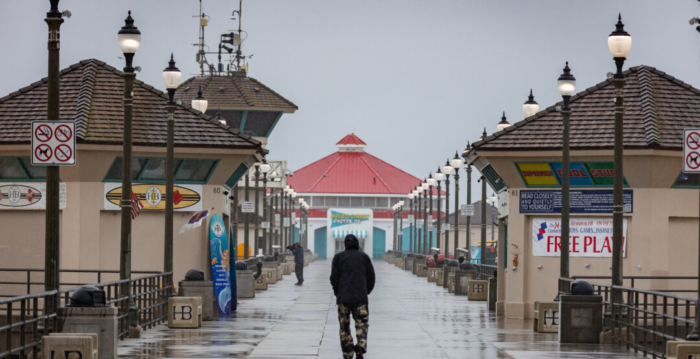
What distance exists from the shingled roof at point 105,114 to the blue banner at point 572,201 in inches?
300

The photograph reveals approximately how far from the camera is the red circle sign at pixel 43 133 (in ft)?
50.0

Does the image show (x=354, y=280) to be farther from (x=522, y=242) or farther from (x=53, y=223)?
(x=522, y=242)

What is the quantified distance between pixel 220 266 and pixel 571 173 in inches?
368

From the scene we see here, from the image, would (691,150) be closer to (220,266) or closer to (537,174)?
(537,174)

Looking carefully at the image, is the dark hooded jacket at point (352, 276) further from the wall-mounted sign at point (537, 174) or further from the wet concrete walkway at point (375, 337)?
the wall-mounted sign at point (537, 174)

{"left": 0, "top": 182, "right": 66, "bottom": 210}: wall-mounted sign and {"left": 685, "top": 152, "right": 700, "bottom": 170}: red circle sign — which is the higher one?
{"left": 685, "top": 152, "right": 700, "bottom": 170}: red circle sign

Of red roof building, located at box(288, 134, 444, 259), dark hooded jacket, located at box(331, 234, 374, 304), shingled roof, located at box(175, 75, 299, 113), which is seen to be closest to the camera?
dark hooded jacket, located at box(331, 234, 374, 304)

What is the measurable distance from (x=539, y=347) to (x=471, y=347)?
122 centimetres

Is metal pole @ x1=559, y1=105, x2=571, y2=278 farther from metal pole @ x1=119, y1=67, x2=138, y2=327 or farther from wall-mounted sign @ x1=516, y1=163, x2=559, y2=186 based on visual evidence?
metal pole @ x1=119, y1=67, x2=138, y2=327

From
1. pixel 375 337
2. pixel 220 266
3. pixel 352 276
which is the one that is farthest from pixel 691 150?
pixel 220 266

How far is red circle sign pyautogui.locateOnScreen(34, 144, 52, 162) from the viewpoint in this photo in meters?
15.2

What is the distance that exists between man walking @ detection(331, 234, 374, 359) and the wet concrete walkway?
1420 mm

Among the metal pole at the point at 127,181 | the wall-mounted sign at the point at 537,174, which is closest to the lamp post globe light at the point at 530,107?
the wall-mounted sign at the point at 537,174

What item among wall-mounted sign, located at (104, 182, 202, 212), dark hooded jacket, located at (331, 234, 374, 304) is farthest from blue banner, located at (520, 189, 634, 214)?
dark hooded jacket, located at (331, 234, 374, 304)
